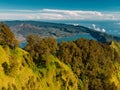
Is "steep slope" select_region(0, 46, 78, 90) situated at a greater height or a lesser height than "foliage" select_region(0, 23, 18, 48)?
lesser

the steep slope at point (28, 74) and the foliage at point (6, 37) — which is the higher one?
the foliage at point (6, 37)

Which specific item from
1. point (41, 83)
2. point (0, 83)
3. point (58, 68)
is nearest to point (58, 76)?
point (58, 68)

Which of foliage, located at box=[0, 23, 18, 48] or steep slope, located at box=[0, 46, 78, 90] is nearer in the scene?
steep slope, located at box=[0, 46, 78, 90]

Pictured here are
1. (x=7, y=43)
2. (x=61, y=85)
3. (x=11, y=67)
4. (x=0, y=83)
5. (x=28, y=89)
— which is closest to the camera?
(x=0, y=83)

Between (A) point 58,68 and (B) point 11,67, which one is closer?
(B) point 11,67

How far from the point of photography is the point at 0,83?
5290 inches

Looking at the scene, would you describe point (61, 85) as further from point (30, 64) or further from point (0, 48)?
point (0, 48)

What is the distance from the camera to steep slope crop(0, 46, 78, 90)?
14638cm

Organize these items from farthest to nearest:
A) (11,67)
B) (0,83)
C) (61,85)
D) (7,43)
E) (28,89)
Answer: (61,85) → (7,43) → (28,89) → (11,67) → (0,83)

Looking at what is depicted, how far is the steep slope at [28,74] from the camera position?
146 meters

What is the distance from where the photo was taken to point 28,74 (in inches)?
6481

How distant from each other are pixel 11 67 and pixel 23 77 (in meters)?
12.3

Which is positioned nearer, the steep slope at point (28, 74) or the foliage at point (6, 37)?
the steep slope at point (28, 74)

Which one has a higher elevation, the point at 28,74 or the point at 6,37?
the point at 6,37
